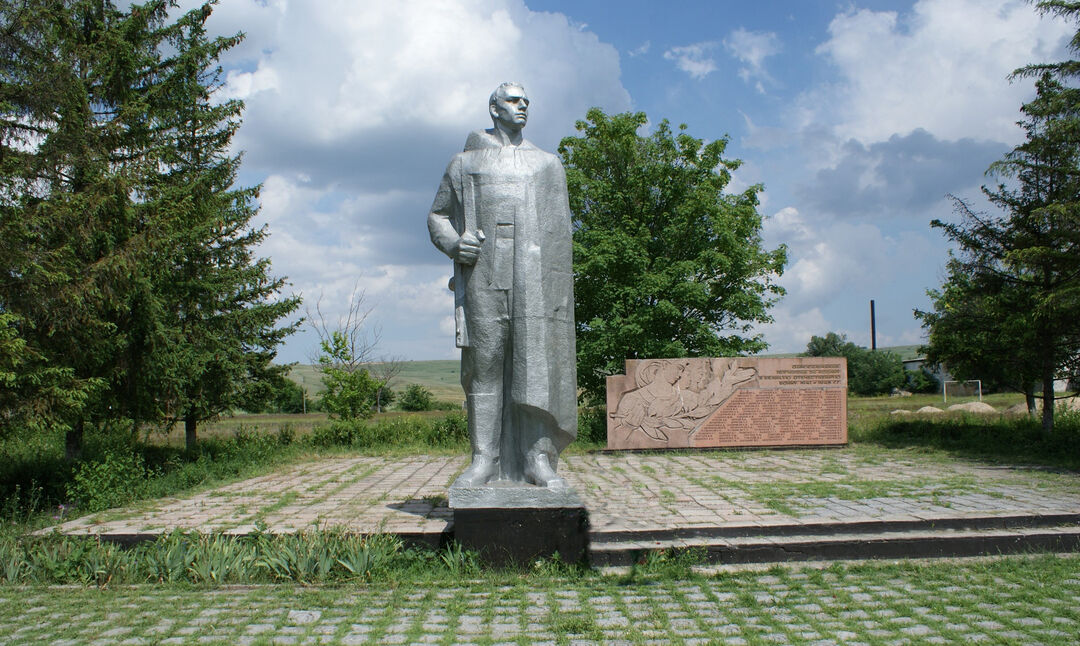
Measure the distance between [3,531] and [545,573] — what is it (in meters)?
4.15

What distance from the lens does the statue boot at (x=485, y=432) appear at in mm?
4914

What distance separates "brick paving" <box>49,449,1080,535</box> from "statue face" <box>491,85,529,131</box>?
111 inches

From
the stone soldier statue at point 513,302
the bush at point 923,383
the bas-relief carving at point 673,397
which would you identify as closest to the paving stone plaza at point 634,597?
the stone soldier statue at point 513,302

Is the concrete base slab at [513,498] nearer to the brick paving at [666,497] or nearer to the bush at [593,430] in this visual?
the brick paving at [666,497]

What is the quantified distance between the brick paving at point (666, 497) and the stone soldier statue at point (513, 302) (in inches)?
28.1

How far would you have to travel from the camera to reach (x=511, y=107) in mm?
5086

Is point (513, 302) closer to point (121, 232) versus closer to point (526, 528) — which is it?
point (526, 528)

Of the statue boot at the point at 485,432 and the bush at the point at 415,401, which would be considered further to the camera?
the bush at the point at 415,401

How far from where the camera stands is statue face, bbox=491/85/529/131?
200 inches

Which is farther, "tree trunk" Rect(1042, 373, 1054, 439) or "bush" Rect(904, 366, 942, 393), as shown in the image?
"bush" Rect(904, 366, 942, 393)

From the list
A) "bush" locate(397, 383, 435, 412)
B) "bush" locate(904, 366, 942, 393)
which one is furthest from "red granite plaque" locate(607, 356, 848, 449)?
"bush" locate(904, 366, 942, 393)

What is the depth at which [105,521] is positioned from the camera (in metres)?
5.67

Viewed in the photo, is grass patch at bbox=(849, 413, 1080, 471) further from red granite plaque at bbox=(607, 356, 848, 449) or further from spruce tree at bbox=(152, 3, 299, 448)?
spruce tree at bbox=(152, 3, 299, 448)

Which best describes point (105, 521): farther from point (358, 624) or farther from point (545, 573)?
point (545, 573)
